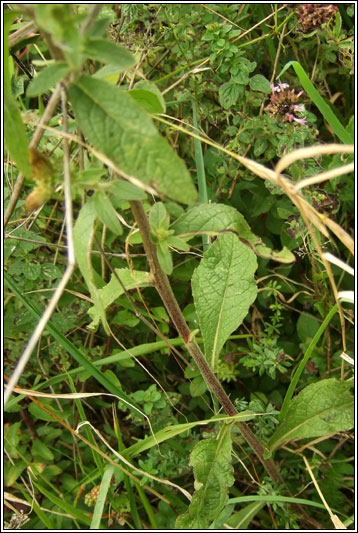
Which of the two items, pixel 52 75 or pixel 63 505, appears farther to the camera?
pixel 63 505

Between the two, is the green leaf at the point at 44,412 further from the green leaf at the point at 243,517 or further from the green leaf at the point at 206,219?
the green leaf at the point at 206,219

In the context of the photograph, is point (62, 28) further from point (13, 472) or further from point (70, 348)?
point (13, 472)

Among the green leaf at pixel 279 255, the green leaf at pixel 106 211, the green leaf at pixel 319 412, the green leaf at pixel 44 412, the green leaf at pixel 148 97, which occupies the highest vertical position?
the green leaf at pixel 148 97

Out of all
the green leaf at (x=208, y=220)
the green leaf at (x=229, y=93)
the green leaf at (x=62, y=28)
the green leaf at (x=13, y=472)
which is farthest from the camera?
the green leaf at (x=13, y=472)

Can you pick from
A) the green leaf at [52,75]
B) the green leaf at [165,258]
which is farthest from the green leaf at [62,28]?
the green leaf at [165,258]

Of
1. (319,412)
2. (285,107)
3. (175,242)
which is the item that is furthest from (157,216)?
(319,412)

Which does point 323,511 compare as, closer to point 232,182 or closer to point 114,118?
point 232,182
